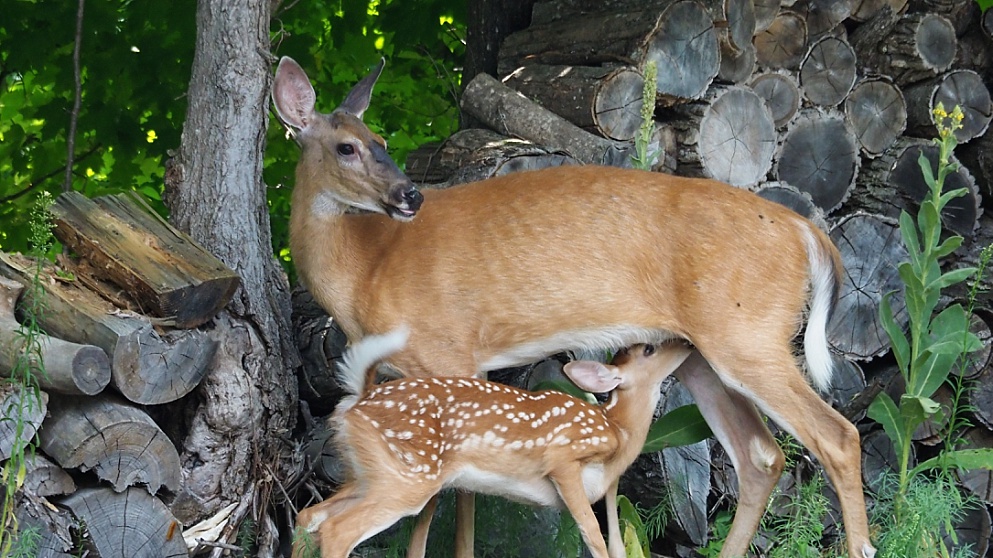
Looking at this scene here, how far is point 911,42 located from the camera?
23.3 ft

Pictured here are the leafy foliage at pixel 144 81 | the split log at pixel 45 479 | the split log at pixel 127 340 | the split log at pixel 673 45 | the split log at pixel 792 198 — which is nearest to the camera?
the split log at pixel 45 479

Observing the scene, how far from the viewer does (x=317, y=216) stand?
5.32m

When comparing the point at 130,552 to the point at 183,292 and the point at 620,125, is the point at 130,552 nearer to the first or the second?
the point at 183,292

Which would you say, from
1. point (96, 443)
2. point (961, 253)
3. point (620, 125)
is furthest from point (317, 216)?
point (961, 253)

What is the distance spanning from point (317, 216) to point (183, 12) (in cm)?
296

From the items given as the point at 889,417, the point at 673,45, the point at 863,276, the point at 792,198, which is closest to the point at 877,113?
the point at 792,198

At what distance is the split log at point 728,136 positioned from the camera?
653 centimetres

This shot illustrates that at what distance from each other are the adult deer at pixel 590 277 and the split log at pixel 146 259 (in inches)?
18.4

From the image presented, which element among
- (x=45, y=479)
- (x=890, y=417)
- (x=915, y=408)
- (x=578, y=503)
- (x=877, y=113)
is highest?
(x=877, y=113)

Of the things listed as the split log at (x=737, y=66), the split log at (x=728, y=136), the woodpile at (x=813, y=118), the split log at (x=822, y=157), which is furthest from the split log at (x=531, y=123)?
the split log at (x=822, y=157)

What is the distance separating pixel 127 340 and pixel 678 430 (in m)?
2.47

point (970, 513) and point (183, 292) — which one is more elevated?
point (183, 292)

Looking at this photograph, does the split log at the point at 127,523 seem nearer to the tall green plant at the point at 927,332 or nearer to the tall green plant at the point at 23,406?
the tall green plant at the point at 23,406

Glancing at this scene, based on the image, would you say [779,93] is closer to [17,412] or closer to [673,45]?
[673,45]
